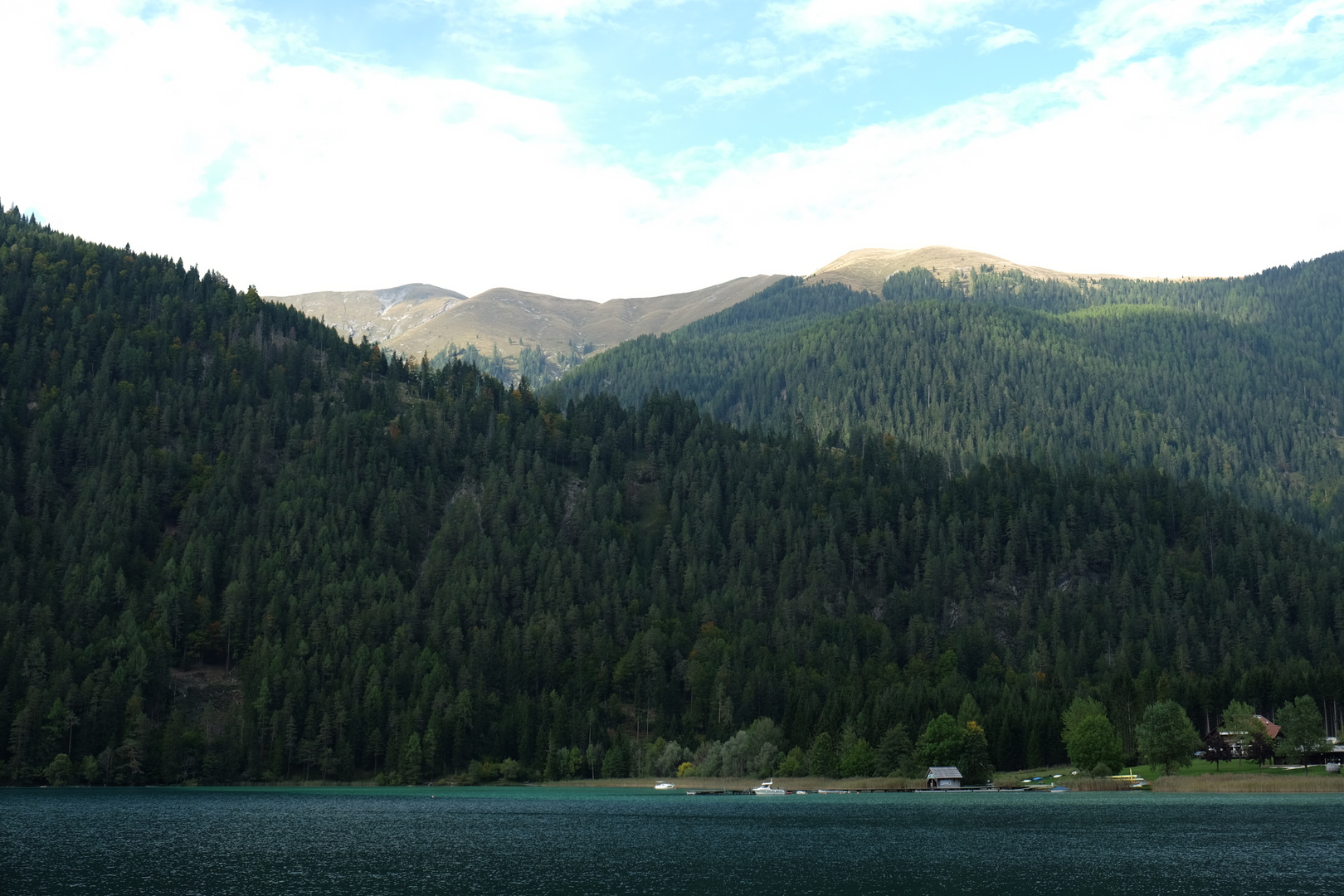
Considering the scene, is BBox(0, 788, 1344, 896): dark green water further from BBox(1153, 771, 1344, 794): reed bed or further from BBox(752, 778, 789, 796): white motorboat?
BBox(752, 778, 789, 796): white motorboat

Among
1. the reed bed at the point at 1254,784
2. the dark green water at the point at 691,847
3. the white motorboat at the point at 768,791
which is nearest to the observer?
the dark green water at the point at 691,847

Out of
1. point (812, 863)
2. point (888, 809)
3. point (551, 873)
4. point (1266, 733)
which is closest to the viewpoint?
point (551, 873)

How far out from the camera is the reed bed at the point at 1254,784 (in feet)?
516

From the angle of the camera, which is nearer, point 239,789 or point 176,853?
point 176,853

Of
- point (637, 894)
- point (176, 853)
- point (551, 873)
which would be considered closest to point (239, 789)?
point (176, 853)

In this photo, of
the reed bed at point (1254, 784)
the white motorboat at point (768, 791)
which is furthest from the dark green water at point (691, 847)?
the white motorboat at point (768, 791)

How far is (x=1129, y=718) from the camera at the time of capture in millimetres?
189875

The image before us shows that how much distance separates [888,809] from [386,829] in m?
58.3

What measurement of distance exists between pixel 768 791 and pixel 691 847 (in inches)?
3347

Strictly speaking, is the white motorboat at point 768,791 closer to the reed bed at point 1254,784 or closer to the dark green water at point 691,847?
the dark green water at point 691,847

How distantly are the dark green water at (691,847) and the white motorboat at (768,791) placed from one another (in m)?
23.3

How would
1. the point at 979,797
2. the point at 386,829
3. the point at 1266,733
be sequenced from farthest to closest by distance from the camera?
the point at 1266,733 → the point at 979,797 → the point at 386,829

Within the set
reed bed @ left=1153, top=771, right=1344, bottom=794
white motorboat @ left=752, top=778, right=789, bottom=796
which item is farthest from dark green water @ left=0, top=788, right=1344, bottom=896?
white motorboat @ left=752, top=778, right=789, bottom=796

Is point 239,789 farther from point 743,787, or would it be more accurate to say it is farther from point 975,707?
point 975,707
